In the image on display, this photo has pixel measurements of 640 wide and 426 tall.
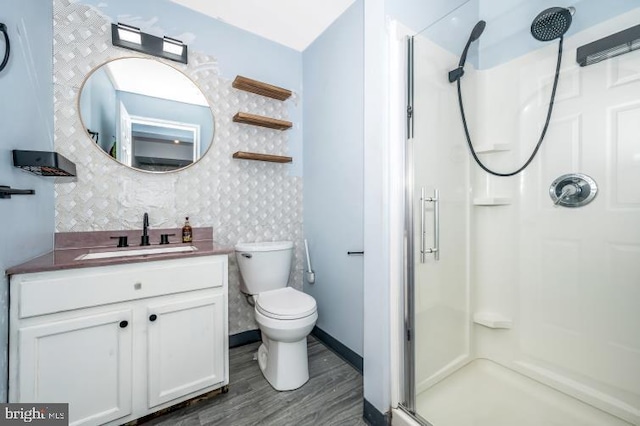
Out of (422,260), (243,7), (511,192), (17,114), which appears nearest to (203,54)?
(243,7)

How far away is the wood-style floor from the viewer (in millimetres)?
1347

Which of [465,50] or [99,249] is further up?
[465,50]

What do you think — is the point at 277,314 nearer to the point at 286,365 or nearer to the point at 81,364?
the point at 286,365

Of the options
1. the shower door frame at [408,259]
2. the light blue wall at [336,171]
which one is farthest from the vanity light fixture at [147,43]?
the shower door frame at [408,259]

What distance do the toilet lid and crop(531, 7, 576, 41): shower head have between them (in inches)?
79.1

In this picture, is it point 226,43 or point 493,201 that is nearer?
point 493,201

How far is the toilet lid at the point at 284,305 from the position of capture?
5.00ft

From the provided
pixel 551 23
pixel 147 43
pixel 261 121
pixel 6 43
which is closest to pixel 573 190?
pixel 551 23

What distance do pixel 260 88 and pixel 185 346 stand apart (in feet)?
6.03

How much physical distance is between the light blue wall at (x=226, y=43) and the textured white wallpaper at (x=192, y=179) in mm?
77

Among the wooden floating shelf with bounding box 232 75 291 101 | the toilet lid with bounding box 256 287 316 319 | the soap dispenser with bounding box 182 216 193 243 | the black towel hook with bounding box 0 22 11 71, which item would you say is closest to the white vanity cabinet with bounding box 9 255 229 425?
the toilet lid with bounding box 256 287 316 319

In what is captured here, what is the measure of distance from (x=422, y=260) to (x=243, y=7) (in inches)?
82.8

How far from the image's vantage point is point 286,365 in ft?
5.22

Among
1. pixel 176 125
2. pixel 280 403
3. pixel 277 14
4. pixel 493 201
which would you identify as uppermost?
pixel 277 14
